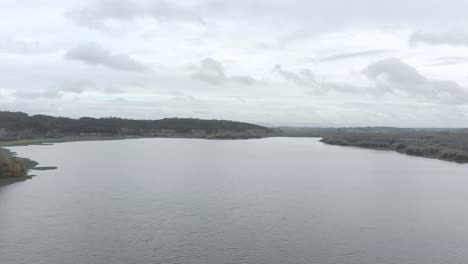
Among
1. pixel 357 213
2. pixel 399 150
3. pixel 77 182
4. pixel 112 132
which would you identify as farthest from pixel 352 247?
pixel 112 132

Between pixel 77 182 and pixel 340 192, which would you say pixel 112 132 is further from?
pixel 340 192

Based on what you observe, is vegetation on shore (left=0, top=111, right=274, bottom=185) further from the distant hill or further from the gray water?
the gray water

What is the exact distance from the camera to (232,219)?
63.1ft

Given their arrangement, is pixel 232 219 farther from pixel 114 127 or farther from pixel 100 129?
pixel 114 127

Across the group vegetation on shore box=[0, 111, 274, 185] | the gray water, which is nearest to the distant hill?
vegetation on shore box=[0, 111, 274, 185]

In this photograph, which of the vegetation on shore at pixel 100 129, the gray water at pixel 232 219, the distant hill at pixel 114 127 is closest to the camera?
the gray water at pixel 232 219

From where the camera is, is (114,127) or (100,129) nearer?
(100,129)

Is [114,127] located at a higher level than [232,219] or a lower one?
higher

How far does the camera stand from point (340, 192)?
26.7 metres

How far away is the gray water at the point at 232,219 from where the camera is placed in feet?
49.1

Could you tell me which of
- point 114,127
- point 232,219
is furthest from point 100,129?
point 232,219

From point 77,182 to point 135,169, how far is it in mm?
7832

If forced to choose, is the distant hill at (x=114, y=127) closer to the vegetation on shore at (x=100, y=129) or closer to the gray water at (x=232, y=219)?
the vegetation on shore at (x=100, y=129)

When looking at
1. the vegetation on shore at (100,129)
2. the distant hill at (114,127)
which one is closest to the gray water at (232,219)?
the vegetation on shore at (100,129)
